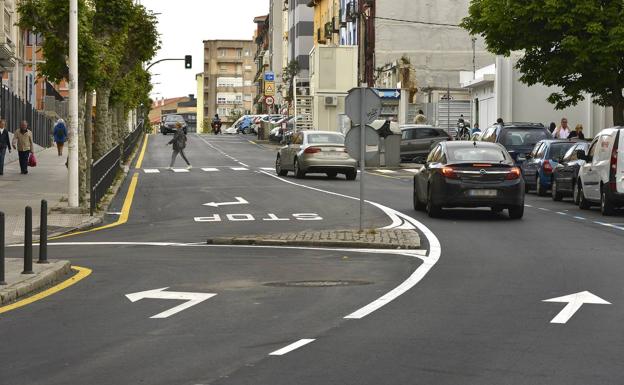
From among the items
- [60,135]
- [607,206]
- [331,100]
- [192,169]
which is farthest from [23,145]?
[331,100]

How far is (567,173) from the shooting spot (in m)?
31.9

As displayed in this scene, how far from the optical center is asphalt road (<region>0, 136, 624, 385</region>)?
8922mm

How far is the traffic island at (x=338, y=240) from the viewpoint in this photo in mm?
19844

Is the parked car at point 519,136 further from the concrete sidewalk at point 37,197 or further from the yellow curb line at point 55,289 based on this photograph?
the yellow curb line at point 55,289

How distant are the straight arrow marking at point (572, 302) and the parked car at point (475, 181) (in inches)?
456

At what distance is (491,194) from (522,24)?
18.3m

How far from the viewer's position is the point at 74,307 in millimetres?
12820

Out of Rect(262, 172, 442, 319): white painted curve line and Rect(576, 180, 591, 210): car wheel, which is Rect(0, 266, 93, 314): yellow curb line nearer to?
Rect(262, 172, 442, 319): white painted curve line

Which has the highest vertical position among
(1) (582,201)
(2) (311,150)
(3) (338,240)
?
(2) (311,150)

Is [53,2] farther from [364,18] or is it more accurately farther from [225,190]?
[364,18]

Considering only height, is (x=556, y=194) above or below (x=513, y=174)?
below

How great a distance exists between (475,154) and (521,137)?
14.8m

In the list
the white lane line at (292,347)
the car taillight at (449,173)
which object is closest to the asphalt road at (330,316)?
the white lane line at (292,347)

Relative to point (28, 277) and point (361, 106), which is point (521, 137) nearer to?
point (361, 106)
